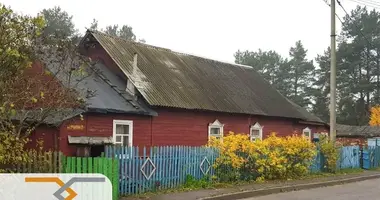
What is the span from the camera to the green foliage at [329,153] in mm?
20859

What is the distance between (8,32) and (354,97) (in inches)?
2292

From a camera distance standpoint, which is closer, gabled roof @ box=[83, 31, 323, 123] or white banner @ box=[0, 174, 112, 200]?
white banner @ box=[0, 174, 112, 200]

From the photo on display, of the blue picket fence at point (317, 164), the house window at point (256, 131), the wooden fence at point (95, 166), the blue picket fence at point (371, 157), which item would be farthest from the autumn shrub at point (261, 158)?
the blue picket fence at point (371, 157)

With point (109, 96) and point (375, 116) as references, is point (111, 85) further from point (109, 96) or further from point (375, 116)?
point (375, 116)

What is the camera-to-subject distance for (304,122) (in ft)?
98.5

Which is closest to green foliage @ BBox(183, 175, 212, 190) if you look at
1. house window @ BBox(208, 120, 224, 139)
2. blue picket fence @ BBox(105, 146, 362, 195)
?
blue picket fence @ BBox(105, 146, 362, 195)

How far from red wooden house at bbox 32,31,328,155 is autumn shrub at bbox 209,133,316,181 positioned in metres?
4.06

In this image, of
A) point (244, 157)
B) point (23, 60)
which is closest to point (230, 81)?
point (244, 157)

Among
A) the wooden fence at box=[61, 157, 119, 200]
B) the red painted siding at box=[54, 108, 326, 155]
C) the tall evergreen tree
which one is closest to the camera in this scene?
the wooden fence at box=[61, 157, 119, 200]

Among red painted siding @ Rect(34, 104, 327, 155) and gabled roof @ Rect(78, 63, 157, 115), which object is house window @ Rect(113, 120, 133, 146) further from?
gabled roof @ Rect(78, 63, 157, 115)

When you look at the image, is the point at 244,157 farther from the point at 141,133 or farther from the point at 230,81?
the point at 230,81

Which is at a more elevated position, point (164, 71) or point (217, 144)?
point (164, 71)

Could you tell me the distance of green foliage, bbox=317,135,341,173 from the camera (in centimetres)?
2086

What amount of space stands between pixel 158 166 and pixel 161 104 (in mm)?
5954
